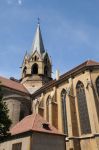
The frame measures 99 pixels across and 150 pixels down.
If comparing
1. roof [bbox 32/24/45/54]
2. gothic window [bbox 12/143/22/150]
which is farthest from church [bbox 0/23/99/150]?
Answer: roof [bbox 32/24/45/54]

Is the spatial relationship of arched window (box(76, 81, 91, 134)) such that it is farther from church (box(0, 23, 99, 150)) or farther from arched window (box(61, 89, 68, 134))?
arched window (box(61, 89, 68, 134))

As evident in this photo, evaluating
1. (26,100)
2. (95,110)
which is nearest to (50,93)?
(26,100)

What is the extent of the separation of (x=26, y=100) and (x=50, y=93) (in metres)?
4.67

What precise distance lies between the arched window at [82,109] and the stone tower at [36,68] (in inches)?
474

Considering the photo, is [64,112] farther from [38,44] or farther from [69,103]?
[38,44]

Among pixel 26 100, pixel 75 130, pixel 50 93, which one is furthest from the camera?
pixel 26 100

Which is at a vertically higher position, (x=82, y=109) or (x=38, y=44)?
(x=38, y=44)

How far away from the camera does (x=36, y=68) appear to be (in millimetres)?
34312

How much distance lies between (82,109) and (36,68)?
16.3 metres

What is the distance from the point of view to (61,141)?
1520 centimetres

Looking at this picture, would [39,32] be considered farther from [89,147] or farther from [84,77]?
[89,147]

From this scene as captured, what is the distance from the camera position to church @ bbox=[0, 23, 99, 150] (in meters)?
18.2

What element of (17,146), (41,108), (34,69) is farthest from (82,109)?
(34,69)

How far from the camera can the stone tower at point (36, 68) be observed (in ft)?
107
